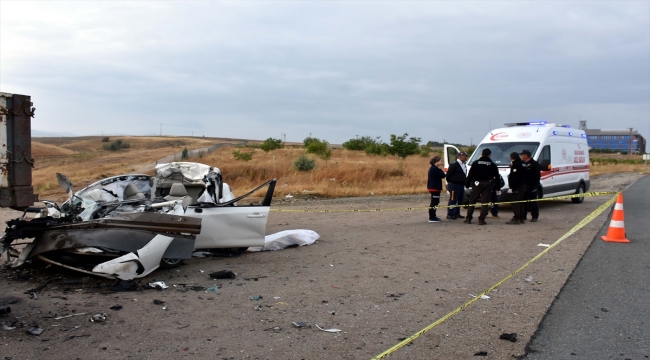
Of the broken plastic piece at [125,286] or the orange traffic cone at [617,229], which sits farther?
the orange traffic cone at [617,229]

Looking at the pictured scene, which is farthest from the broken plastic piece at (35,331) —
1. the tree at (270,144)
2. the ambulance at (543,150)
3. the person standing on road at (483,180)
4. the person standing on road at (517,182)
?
the tree at (270,144)

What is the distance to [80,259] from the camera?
6.65 meters

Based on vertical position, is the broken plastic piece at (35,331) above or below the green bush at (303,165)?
below

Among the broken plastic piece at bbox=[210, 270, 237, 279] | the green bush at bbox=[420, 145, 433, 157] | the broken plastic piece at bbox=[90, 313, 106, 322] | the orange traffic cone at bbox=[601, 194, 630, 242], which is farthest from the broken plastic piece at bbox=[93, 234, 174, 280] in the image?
the green bush at bbox=[420, 145, 433, 157]

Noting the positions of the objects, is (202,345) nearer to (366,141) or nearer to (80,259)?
(80,259)

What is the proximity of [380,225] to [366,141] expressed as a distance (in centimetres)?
4835

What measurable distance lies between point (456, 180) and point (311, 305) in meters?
7.77

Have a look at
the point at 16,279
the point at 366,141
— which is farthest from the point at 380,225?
the point at 366,141

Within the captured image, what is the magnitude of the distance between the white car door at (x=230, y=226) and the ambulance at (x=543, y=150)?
25.1ft

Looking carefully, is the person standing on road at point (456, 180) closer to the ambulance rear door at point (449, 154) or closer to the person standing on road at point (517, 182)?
the person standing on road at point (517, 182)

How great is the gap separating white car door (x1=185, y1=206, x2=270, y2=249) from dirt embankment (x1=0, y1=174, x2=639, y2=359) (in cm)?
29

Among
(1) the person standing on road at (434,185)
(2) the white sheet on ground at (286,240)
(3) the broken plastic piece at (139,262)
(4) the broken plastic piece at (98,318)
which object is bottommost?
(4) the broken plastic piece at (98,318)

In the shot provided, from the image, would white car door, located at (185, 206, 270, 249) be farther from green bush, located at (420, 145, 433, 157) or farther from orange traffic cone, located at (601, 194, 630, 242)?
green bush, located at (420, 145, 433, 157)

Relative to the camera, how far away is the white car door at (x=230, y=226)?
25.4ft
